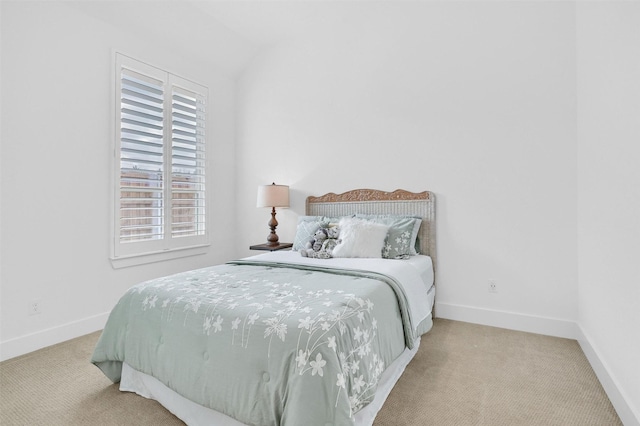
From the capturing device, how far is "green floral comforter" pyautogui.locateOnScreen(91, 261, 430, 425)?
123 centimetres

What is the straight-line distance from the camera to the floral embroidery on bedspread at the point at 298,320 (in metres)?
1.25

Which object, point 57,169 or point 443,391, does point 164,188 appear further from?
point 443,391

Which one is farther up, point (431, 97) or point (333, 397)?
point (431, 97)

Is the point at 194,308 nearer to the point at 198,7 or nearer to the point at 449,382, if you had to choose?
the point at 449,382

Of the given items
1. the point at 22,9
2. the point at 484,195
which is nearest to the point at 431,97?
the point at 484,195

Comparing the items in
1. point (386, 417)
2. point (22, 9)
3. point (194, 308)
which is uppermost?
point (22, 9)

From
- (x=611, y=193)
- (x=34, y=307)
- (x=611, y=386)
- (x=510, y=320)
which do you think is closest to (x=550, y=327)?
(x=510, y=320)

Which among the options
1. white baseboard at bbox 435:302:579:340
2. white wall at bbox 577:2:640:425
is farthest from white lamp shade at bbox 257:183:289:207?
white wall at bbox 577:2:640:425

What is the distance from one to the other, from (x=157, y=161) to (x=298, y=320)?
2667 mm

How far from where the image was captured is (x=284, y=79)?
13.0ft

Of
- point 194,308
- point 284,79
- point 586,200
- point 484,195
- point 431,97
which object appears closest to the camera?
point 194,308

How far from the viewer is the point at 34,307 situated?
2471 mm

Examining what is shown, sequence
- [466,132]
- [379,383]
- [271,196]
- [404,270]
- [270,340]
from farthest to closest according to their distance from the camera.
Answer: [271,196] < [466,132] < [404,270] < [379,383] < [270,340]

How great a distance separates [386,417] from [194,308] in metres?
1.10
